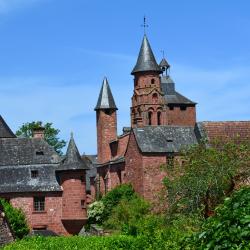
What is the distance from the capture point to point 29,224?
57656 millimetres

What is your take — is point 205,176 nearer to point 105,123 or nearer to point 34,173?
point 34,173

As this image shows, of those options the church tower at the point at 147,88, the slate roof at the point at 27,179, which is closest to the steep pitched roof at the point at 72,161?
the slate roof at the point at 27,179

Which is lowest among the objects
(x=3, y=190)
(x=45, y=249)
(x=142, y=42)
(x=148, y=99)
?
(x=45, y=249)

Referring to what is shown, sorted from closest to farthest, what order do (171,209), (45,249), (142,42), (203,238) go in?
(203,238) → (45,249) → (171,209) → (142,42)

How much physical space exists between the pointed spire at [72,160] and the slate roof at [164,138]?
5452mm

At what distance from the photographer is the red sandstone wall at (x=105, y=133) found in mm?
73062

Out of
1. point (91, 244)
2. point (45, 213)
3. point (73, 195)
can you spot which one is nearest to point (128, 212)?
point (73, 195)

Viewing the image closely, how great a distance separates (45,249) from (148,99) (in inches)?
2110

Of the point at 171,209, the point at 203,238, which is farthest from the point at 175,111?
the point at 203,238

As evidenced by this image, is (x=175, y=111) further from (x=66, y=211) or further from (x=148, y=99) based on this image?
(x=66, y=211)

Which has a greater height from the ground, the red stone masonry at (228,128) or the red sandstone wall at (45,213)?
the red stone masonry at (228,128)

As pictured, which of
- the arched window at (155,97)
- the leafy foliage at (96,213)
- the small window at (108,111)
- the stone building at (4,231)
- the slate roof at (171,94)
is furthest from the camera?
the slate roof at (171,94)

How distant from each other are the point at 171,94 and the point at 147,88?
13.3 m

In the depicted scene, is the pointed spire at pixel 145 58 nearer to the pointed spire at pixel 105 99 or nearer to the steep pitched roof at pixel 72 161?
the pointed spire at pixel 105 99
